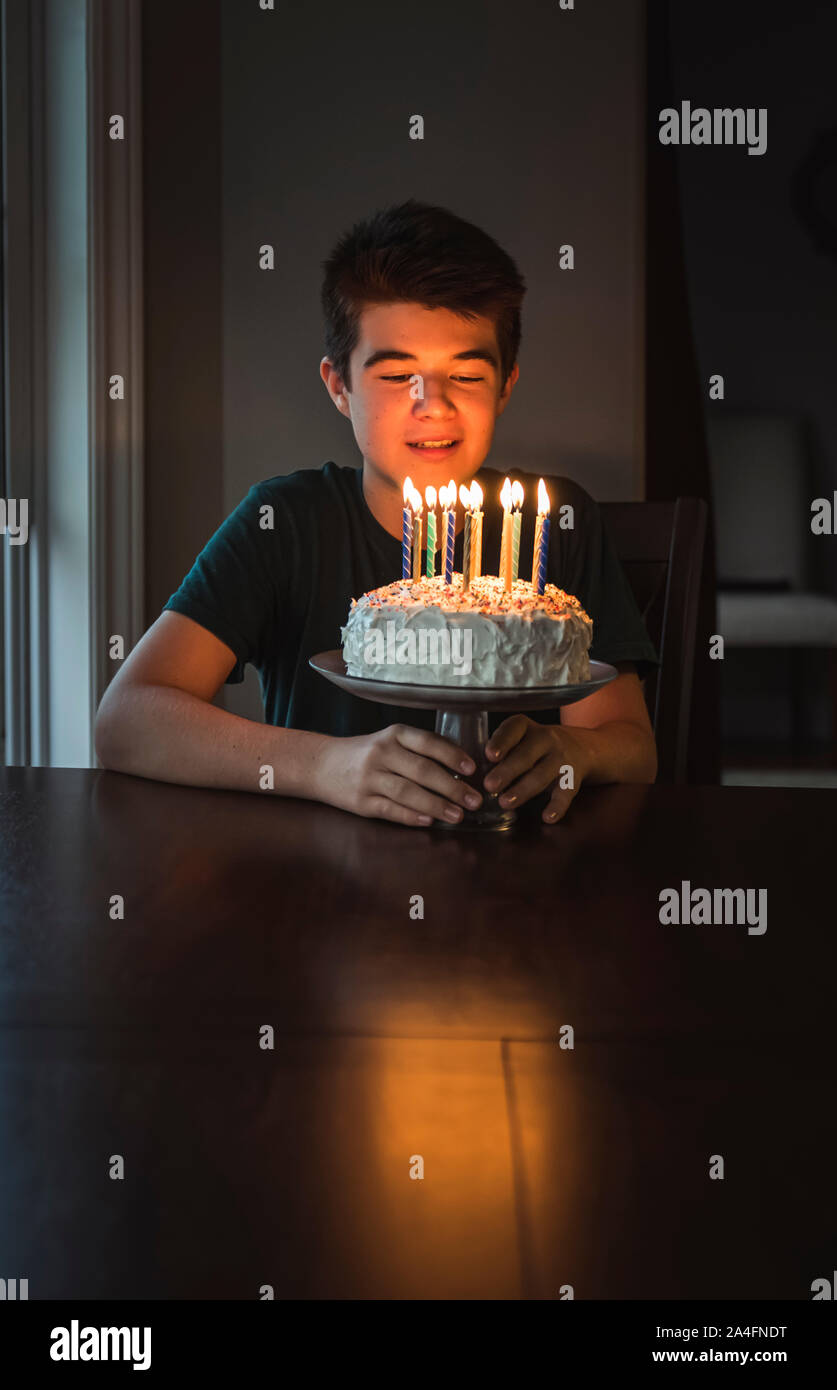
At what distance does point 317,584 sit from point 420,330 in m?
0.38

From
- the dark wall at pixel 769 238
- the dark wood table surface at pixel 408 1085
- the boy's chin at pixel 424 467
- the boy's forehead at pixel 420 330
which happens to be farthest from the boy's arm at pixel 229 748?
the dark wall at pixel 769 238

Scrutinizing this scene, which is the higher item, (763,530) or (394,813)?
(763,530)

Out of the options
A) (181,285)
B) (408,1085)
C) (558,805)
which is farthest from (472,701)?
(181,285)

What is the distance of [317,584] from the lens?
1669mm

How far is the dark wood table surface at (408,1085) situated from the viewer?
489 mm

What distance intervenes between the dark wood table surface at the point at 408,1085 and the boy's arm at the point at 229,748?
0.51 ft

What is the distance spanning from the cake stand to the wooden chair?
686mm

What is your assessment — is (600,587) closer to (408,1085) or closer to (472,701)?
(472,701)

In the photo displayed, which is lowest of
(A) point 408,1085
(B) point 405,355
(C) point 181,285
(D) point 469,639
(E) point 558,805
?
(A) point 408,1085

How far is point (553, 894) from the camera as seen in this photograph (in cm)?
89

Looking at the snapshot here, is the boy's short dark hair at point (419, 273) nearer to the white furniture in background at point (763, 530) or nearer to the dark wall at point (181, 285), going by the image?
the dark wall at point (181, 285)

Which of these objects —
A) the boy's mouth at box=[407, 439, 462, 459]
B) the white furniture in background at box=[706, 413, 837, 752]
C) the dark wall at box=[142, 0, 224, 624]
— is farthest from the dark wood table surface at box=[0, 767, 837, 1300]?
the white furniture in background at box=[706, 413, 837, 752]

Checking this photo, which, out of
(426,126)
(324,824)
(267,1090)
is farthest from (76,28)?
(267,1090)

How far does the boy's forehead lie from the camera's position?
→ 153 centimetres
